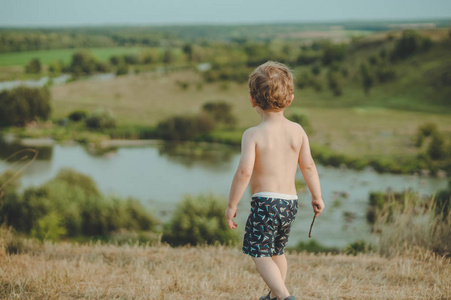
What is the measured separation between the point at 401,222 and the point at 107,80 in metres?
44.6

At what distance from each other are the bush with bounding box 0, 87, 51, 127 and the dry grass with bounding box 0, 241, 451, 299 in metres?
26.9

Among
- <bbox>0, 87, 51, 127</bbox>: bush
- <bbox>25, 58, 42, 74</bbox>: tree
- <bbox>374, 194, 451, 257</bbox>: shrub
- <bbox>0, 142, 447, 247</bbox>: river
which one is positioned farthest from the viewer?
<bbox>0, 87, 51, 127</bbox>: bush

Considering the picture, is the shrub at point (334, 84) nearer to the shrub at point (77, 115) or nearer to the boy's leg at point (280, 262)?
the shrub at point (77, 115)

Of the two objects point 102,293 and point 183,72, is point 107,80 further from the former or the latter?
point 102,293

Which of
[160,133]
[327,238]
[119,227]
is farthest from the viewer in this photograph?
[160,133]

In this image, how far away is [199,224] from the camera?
397 inches

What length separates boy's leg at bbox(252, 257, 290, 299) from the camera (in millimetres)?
2326

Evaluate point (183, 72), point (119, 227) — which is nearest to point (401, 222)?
point (119, 227)

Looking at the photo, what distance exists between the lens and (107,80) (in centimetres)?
4625

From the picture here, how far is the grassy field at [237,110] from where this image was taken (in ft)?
105

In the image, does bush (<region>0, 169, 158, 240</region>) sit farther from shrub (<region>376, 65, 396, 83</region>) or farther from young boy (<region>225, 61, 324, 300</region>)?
shrub (<region>376, 65, 396, 83</region>)

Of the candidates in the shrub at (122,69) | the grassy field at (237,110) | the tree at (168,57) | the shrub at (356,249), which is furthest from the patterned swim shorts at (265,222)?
the tree at (168,57)

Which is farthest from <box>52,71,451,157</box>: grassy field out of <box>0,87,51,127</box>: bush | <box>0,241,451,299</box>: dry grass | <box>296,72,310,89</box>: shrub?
<box>0,241,451,299</box>: dry grass

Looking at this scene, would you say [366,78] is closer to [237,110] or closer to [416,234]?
[237,110]
